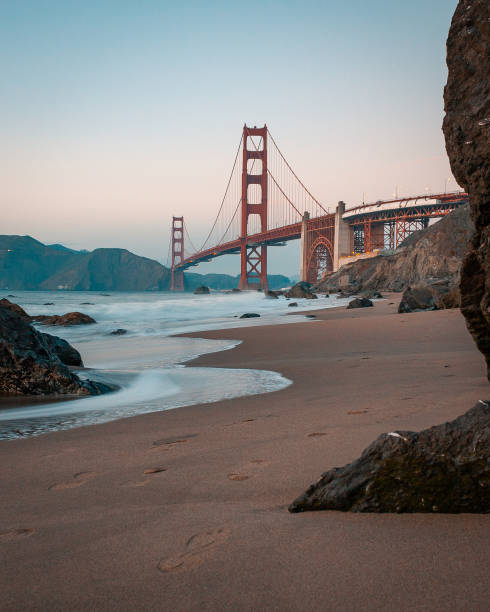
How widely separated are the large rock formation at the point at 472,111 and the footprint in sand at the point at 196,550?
1.50 m

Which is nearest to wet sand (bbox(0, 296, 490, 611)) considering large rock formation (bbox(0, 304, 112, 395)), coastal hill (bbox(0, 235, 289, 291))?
large rock formation (bbox(0, 304, 112, 395))

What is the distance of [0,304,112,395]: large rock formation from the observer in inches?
142

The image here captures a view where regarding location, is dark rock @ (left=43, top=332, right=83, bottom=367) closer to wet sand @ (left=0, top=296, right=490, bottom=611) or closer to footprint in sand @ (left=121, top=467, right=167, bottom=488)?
wet sand @ (left=0, top=296, right=490, bottom=611)

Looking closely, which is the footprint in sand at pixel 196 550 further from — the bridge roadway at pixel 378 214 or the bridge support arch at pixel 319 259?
the bridge support arch at pixel 319 259

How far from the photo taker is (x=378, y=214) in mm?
44594

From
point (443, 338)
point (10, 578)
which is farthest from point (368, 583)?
point (443, 338)

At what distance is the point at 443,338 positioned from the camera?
5.71 meters

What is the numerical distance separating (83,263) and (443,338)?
350ft

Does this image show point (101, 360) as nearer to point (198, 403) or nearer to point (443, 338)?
point (198, 403)

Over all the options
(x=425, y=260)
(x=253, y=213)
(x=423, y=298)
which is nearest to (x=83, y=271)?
(x=253, y=213)

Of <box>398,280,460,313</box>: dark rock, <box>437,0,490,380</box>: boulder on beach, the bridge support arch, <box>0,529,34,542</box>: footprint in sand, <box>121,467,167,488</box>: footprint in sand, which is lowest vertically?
<box>121,467,167,488</box>: footprint in sand

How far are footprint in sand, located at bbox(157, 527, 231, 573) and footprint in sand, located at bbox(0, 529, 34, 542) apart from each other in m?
0.43

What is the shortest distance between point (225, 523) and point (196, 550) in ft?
0.51

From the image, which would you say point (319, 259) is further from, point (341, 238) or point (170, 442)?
point (170, 442)
